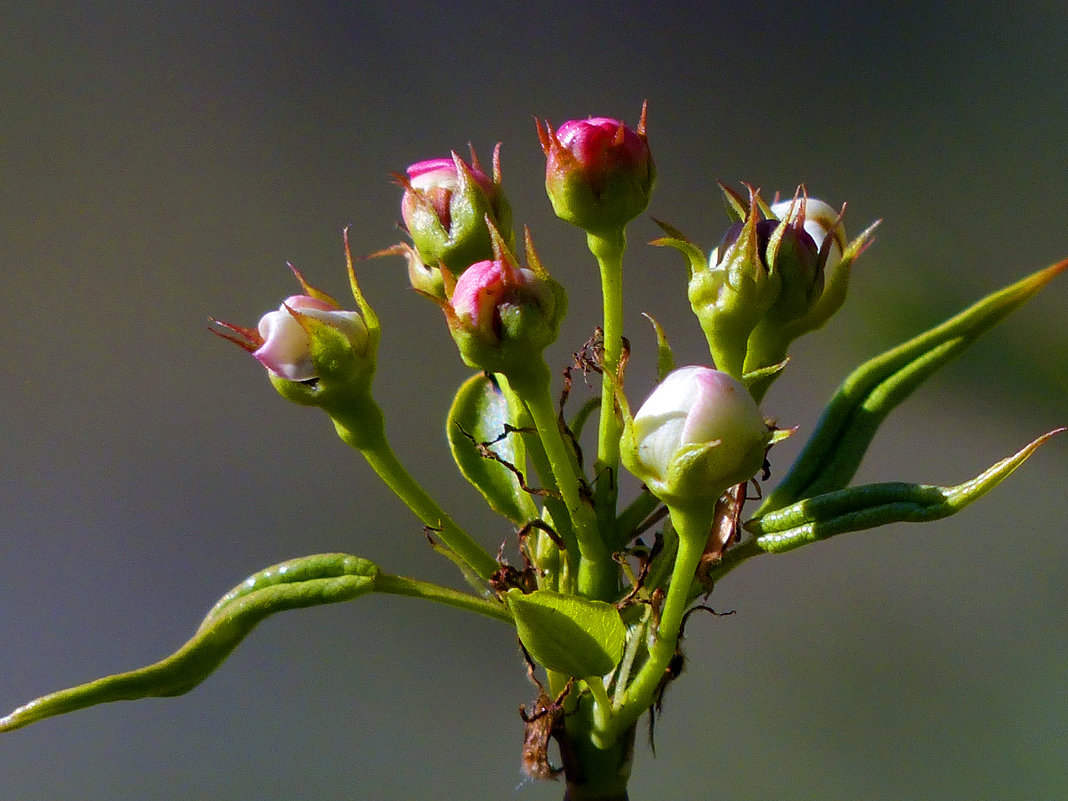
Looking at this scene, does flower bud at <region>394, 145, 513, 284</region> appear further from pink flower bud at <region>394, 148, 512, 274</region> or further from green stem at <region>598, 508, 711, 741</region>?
green stem at <region>598, 508, 711, 741</region>

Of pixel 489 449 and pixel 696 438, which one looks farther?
pixel 489 449

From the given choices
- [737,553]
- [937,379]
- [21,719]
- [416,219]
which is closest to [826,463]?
[737,553]

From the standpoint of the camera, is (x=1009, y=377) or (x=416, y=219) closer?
(x=416, y=219)

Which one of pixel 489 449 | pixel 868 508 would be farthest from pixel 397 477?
pixel 868 508

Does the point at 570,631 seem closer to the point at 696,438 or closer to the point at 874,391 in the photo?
the point at 696,438

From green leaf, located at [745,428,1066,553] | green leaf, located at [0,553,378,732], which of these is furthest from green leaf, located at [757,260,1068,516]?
green leaf, located at [0,553,378,732]

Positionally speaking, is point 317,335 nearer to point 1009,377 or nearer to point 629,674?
point 629,674
